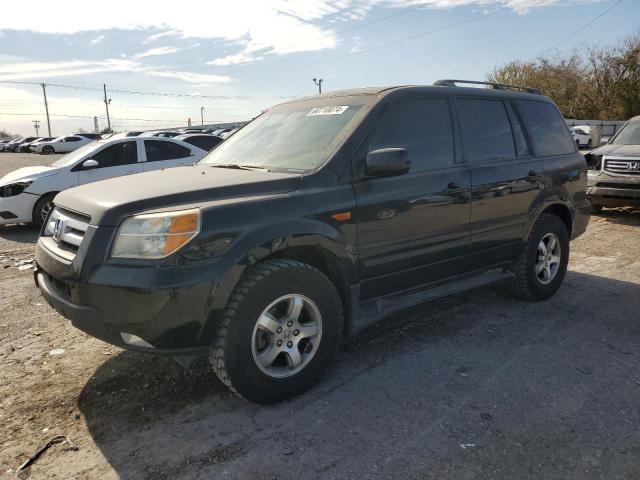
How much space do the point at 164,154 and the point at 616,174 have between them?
322 inches

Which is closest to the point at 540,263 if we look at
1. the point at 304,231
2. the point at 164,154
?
the point at 304,231

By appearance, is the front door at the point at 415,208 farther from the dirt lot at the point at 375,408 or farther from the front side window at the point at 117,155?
the front side window at the point at 117,155

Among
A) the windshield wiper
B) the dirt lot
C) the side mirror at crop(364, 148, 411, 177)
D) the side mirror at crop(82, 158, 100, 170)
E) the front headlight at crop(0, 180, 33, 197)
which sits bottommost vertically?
the dirt lot

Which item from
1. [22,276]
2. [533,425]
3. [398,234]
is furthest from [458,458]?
[22,276]

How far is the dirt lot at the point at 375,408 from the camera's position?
8.37 ft

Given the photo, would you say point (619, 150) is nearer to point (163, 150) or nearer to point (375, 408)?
point (375, 408)

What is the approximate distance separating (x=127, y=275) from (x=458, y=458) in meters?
1.92

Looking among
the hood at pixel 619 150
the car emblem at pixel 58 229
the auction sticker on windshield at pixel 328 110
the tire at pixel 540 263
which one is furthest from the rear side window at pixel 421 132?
the hood at pixel 619 150

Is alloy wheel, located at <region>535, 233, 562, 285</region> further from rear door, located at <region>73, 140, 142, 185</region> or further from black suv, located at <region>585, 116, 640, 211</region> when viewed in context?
rear door, located at <region>73, 140, 142, 185</region>

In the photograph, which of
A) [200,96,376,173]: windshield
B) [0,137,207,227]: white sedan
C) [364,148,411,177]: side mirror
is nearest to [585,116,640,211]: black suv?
[200,96,376,173]: windshield

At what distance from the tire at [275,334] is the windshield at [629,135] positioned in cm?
874

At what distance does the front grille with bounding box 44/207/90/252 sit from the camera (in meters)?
2.89

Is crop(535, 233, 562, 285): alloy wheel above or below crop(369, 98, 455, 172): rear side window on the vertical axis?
below

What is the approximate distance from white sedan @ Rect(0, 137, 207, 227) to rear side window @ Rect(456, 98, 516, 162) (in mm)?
6103
